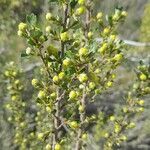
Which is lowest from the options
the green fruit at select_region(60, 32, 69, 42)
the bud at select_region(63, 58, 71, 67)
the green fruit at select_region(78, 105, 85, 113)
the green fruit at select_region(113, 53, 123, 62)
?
the green fruit at select_region(78, 105, 85, 113)

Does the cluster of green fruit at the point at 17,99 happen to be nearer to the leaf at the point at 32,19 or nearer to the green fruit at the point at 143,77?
the green fruit at the point at 143,77

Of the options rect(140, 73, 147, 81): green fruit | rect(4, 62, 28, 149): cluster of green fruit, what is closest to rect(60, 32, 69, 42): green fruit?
rect(140, 73, 147, 81): green fruit

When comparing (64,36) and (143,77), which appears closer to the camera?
(64,36)

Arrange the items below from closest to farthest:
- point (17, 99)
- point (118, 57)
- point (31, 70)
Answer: point (118, 57) < point (17, 99) < point (31, 70)

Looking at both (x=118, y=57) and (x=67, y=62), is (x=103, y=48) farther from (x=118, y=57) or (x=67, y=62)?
(x=67, y=62)

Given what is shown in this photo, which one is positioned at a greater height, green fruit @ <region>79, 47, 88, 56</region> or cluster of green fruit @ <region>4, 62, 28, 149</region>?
cluster of green fruit @ <region>4, 62, 28, 149</region>

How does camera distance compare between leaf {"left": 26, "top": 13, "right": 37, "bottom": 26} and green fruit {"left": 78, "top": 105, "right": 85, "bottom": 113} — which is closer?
leaf {"left": 26, "top": 13, "right": 37, "bottom": 26}

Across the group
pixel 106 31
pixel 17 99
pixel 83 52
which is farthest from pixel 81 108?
pixel 17 99

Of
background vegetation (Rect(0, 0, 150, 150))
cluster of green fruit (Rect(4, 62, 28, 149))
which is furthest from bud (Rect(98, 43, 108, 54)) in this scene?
cluster of green fruit (Rect(4, 62, 28, 149))

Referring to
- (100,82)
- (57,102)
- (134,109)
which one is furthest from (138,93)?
(57,102)

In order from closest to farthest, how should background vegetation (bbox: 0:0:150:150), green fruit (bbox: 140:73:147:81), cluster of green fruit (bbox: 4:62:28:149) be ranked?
green fruit (bbox: 140:73:147:81), cluster of green fruit (bbox: 4:62:28:149), background vegetation (bbox: 0:0:150:150)

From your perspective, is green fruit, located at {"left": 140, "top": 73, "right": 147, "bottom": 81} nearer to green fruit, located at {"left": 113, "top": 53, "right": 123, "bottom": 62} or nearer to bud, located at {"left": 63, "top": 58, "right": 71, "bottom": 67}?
green fruit, located at {"left": 113, "top": 53, "right": 123, "bottom": 62}

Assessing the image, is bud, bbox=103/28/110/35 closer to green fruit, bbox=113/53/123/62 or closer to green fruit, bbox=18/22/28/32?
green fruit, bbox=113/53/123/62

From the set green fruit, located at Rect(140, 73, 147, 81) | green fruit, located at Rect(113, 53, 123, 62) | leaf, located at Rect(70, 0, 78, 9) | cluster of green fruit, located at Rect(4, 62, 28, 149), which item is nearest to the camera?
leaf, located at Rect(70, 0, 78, 9)
